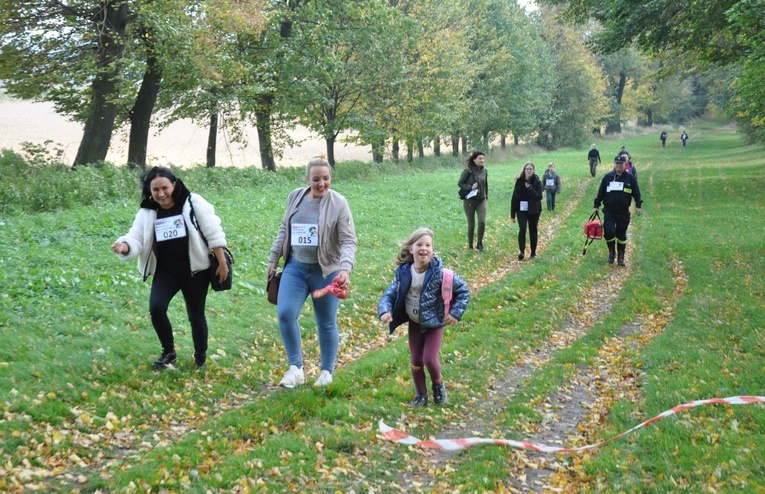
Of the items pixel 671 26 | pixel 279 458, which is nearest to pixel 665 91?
pixel 671 26

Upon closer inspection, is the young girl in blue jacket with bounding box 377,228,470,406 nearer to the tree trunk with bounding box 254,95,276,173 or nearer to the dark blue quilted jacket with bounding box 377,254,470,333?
the dark blue quilted jacket with bounding box 377,254,470,333

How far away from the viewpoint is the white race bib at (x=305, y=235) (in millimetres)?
6758

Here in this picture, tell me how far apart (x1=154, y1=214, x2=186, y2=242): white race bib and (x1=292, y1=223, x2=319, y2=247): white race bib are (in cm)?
115

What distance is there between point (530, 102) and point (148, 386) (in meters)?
49.9

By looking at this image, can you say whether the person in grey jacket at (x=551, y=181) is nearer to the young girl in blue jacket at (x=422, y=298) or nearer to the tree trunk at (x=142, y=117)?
the tree trunk at (x=142, y=117)

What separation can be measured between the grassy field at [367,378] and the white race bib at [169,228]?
5.04ft

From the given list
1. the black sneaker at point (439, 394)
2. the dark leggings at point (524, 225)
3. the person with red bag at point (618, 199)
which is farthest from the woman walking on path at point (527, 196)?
the black sneaker at point (439, 394)

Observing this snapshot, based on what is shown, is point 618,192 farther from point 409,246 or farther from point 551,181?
point 409,246

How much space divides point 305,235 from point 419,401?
2097 millimetres

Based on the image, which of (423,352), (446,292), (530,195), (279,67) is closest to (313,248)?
(446,292)

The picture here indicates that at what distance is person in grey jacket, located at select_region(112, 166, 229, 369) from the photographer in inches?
265

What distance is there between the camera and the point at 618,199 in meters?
14.9

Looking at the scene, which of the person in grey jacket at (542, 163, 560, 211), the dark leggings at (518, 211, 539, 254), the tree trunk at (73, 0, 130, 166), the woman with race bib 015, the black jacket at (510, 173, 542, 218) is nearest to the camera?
the woman with race bib 015

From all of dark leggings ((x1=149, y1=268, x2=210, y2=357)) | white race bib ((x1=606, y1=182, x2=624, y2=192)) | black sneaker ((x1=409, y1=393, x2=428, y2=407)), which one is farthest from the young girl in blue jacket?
white race bib ((x1=606, y1=182, x2=624, y2=192))
